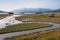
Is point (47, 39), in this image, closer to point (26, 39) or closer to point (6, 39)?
point (26, 39)

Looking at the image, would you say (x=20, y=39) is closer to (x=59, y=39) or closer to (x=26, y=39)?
(x=26, y=39)

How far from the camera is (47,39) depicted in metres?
16.6

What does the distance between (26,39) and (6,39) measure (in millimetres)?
2207

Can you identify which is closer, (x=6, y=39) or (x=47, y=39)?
(x=47, y=39)

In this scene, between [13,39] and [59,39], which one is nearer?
[59,39]

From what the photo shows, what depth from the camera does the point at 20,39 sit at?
1791cm

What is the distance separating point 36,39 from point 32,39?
0.58m

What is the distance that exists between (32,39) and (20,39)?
1256mm

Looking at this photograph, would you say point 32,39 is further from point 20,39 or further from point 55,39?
point 55,39

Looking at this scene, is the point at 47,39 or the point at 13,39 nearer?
the point at 47,39

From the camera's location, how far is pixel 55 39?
16609mm

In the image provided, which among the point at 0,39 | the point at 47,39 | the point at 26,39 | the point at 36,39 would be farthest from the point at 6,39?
the point at 47,39

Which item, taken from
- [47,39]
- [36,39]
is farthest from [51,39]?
[36,39]

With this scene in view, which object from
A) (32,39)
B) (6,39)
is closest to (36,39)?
(32,39)
